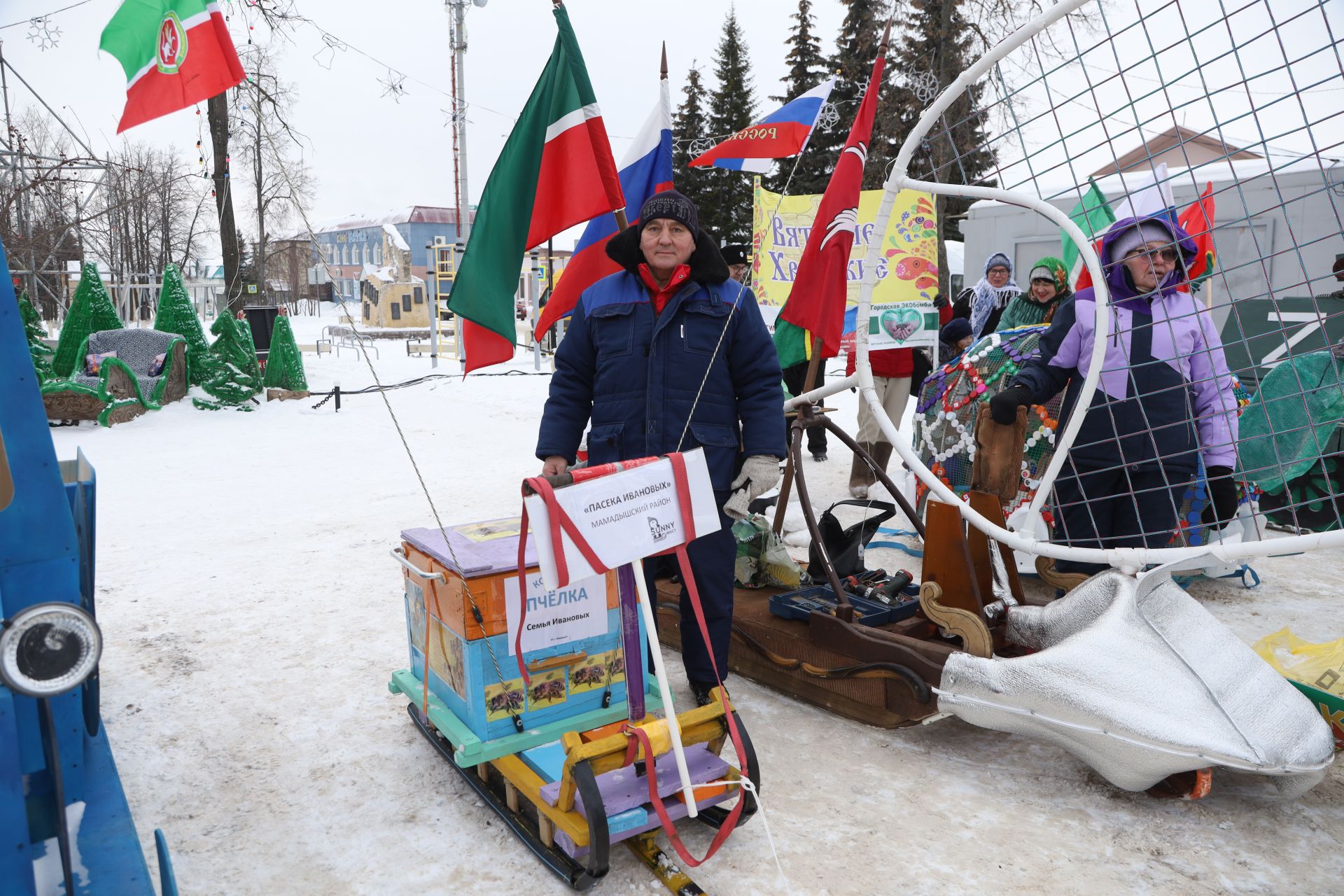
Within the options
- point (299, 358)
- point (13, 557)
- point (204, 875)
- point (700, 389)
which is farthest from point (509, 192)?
point (299, 358)

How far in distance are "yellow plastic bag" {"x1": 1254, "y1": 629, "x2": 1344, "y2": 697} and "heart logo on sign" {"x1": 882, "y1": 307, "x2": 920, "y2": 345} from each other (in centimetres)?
389

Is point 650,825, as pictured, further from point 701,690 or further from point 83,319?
point 83,319

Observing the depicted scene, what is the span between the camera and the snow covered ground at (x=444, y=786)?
2350 millimetres

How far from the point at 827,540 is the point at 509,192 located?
2010 millimetres

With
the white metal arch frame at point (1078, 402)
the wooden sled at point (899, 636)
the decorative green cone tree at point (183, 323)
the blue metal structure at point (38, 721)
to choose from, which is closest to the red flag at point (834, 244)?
the white metal arch frame at point (1078, 402)

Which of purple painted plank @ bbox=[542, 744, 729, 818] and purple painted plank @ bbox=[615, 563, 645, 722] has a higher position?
purple painted plank @ bbox=[615, 563, 645, 722]

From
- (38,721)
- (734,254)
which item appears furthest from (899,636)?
(734,254)

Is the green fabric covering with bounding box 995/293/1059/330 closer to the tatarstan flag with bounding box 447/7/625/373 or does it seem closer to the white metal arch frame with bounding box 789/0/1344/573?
the white metal arch frame with bounding box 789/0/1344/573

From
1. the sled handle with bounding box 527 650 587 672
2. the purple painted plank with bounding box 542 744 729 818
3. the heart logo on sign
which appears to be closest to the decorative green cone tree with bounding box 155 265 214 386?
the heart logo on sign

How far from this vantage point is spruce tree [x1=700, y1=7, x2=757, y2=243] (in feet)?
92.4

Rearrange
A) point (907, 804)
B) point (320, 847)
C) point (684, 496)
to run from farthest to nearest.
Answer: point (907, 804), point (320, 847), point (684, 496)

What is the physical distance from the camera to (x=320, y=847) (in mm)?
2500

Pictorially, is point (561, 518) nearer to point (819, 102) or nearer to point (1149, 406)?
point (1149, 406)

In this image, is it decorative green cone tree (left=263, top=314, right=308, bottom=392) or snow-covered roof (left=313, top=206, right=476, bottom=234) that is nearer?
decorative green cone tree (left=263, top=314, right=308, bottom=392)
